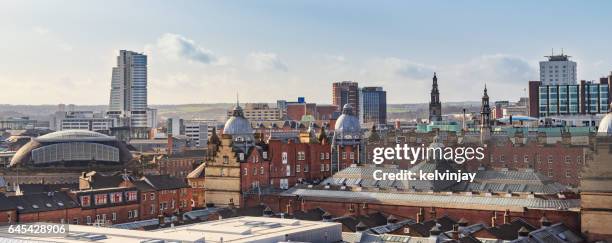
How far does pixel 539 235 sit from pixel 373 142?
88452 millimetres

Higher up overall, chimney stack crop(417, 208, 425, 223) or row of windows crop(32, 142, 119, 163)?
row of windows crop(32, 142, 119, 163)

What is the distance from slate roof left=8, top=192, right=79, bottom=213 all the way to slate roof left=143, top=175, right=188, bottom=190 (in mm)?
16320

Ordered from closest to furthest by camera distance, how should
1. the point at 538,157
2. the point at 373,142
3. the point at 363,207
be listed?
the point at 363,207, the point at 538,157, the point at 373,142

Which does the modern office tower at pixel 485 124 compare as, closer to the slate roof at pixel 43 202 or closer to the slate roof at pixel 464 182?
the slate roof at pixel 464 182

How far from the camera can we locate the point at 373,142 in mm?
166375

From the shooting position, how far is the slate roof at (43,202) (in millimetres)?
97744

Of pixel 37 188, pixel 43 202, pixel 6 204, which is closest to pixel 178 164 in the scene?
pixel 37 188

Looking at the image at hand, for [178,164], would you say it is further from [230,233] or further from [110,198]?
[230,233]

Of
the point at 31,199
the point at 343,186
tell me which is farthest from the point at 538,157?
the point at 31,199

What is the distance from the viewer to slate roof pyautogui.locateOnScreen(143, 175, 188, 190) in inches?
4705

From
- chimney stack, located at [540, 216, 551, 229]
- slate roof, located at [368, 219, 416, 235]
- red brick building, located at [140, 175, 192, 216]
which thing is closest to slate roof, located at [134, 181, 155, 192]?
red brick building, located at [140, 175, 192, 216]

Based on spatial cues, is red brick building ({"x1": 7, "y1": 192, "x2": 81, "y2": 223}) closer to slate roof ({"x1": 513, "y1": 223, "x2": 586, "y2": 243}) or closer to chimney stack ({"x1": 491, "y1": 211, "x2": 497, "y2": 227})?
chimney stack ({"x1": 491, "y1": 211, "x2": 497, "y2": 227})

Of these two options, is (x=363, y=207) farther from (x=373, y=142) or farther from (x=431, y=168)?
(x=373, y=142)

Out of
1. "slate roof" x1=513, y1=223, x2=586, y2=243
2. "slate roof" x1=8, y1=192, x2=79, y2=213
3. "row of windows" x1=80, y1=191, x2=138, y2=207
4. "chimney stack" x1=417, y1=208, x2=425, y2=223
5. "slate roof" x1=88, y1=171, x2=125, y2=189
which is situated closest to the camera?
"slate roof" x1=513, y1=223, x2=586, y2=243
